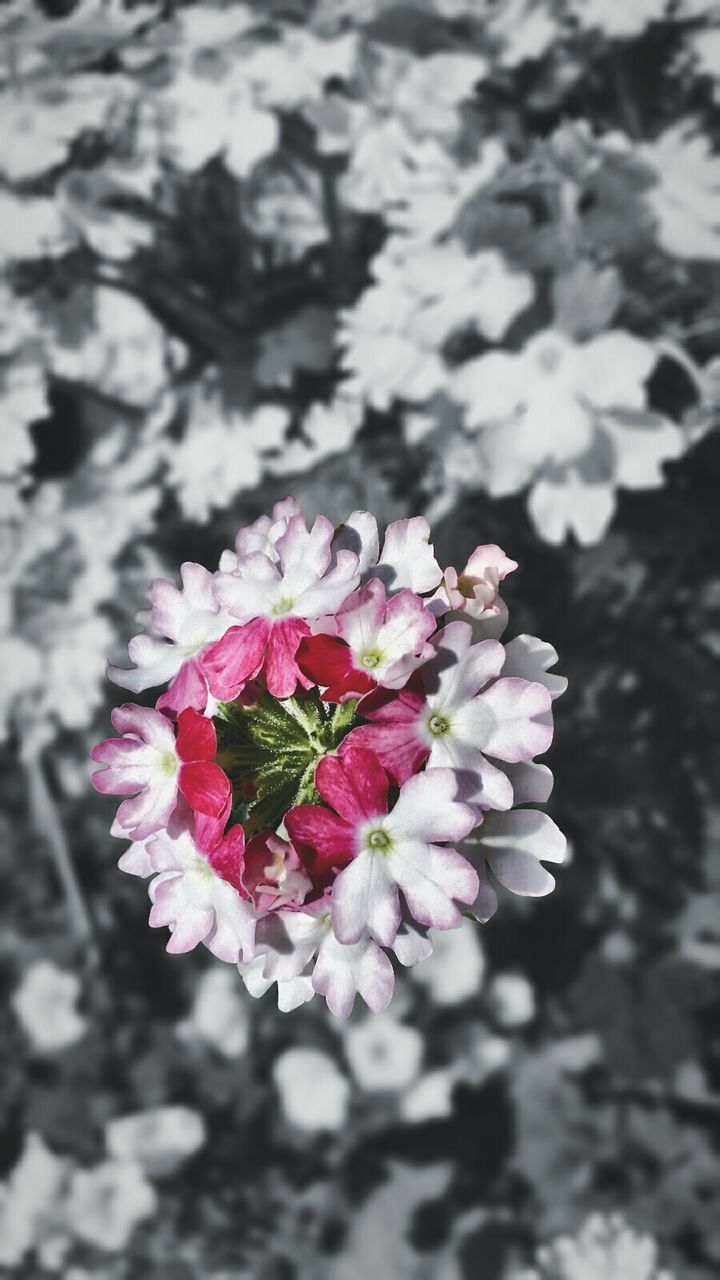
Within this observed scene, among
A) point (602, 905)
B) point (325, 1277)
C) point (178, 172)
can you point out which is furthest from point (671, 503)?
point (325, 1277)

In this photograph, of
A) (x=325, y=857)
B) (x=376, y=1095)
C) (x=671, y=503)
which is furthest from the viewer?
(x=376, y=1095)

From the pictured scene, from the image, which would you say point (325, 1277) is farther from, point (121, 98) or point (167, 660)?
point (121, 98)

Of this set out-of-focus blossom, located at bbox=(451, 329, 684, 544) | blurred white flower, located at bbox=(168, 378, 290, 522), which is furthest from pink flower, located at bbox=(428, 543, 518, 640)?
blurred white flower, located at bbox=(168, 378, 290, 522)

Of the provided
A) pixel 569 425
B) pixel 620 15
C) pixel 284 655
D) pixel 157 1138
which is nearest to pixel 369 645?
pixel 284 655

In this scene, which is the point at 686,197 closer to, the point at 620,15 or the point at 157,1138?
the point at 620,15

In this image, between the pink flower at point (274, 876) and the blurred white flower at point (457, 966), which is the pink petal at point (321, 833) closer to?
the pink flower at point (274, 876)

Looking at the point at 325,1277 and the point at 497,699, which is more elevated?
the point at 497,699
